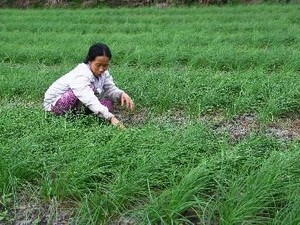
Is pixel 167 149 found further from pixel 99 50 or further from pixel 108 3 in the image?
pixel 108 3

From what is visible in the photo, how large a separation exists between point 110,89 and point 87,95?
0.58 meters

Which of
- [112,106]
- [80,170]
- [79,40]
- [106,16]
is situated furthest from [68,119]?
[106,16]

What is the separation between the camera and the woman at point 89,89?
4.76 meters

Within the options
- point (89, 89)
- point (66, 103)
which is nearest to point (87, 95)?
point (89, 89)

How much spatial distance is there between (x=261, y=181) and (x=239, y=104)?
7.35 feet

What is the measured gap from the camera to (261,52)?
26.6ft

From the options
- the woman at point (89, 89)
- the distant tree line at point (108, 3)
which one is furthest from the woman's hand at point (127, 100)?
the distant tree line at point (108, 3)

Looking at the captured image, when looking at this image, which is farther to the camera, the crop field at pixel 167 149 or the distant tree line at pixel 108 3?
the distant tree line at pixel 108 3

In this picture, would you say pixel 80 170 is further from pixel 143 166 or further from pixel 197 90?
pixel 197 90

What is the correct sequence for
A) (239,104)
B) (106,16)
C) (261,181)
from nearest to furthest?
(261,181)
(239,104)
(106,16)

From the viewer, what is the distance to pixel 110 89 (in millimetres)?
5340

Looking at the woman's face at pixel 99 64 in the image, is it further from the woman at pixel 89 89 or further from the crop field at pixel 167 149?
the crop field at pixel 167 149

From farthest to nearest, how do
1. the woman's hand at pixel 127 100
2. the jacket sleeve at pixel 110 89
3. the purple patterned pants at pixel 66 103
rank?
the jacket sleeve at pixel 110 89, the woman's hand at pixel 127 100, the purple patterned pants at pixel 66 103

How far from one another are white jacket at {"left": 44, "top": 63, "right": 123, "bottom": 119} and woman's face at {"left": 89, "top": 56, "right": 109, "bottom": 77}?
0.06 meters
